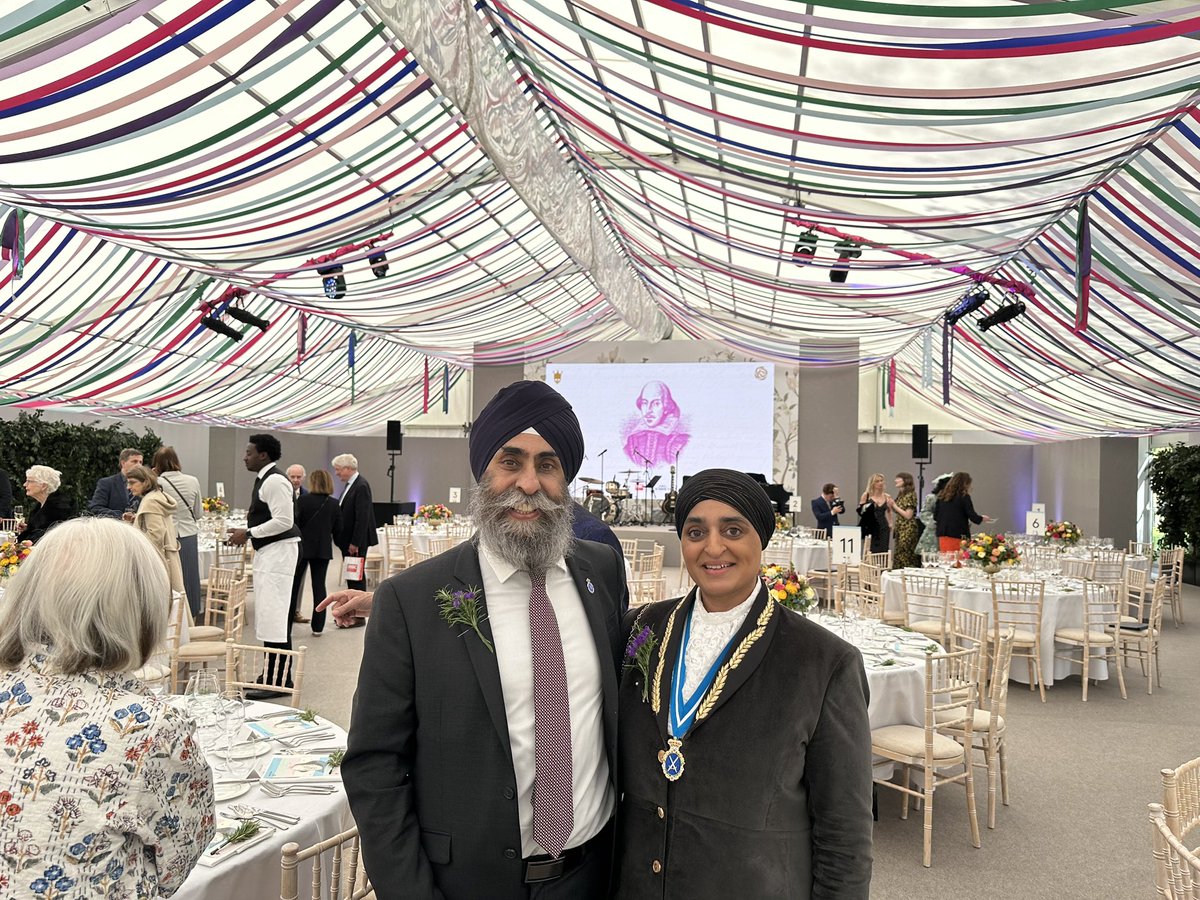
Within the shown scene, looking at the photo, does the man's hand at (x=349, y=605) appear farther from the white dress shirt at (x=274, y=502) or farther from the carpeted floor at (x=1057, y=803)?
the white dress shirt at (x=274, y=502)

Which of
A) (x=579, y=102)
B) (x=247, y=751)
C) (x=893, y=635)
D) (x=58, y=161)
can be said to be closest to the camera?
(x=247, y=751)

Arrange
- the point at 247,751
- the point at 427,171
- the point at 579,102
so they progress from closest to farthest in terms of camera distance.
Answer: the point at 247,751
the point at 579,102
the point at 427,171

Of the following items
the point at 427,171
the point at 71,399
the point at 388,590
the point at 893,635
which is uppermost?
the point at 427,171

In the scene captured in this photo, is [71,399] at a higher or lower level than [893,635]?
higher

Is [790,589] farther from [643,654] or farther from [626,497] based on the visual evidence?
[626,497]

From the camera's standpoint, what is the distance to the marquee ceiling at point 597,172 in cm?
461

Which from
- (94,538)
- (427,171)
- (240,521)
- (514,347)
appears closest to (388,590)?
(94,538)

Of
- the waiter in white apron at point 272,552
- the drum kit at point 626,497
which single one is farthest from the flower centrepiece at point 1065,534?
the waiter in white apron at point 272,552

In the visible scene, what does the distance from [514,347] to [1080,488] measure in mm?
10837

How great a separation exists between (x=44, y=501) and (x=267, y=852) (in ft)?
20.1

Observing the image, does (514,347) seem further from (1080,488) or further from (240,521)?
(1080,488)

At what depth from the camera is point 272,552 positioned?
21.3 feet

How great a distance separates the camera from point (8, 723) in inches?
62.9

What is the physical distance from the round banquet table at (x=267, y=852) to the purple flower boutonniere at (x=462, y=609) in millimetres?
867
